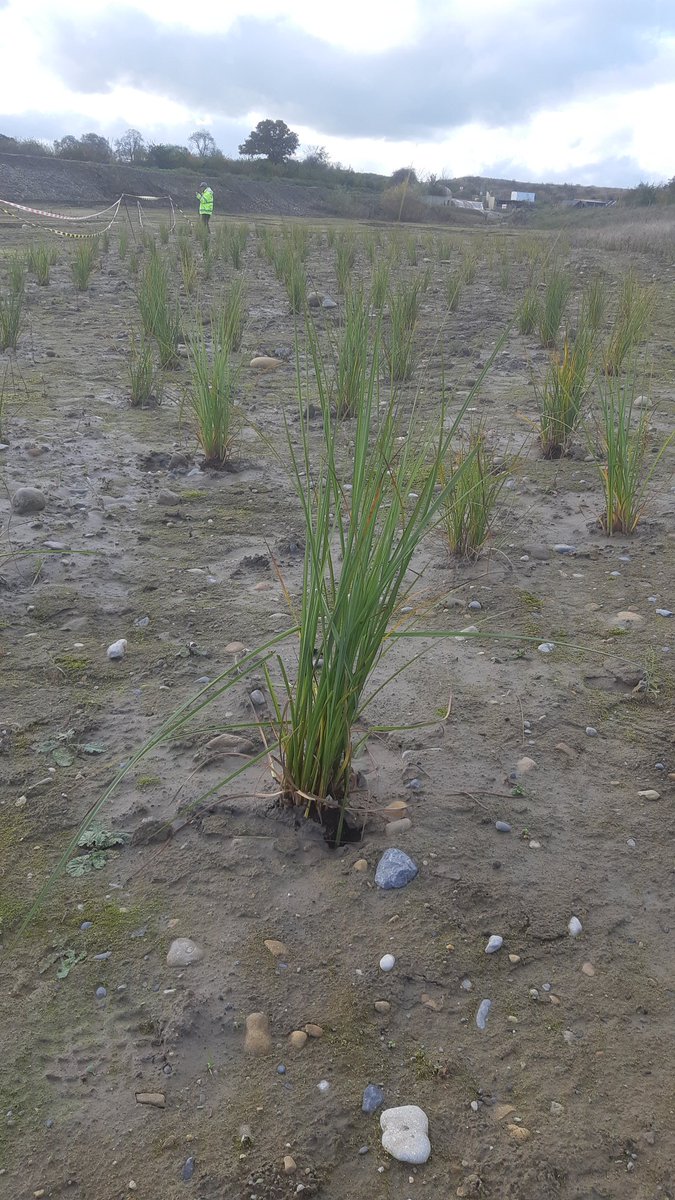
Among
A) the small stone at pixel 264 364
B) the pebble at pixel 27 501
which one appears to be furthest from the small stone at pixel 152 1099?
the small stone at pixel 264 364

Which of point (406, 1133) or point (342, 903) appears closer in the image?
point (406, 1133)

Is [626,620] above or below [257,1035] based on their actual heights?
above

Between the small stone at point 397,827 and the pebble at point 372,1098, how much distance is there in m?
0.52

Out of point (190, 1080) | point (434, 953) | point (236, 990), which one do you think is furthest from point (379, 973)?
point (190, 1080)

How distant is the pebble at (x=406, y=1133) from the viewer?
1190 mm

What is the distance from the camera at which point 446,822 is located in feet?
5.82

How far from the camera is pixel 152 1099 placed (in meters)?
1.25

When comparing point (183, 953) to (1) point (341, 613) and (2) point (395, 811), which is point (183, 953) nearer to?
(2) point (395, 811)

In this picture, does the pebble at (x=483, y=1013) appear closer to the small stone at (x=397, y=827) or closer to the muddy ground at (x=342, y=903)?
the muddy ground at (x=342, y=903)

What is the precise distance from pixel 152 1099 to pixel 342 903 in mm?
469

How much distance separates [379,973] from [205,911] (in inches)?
13.4

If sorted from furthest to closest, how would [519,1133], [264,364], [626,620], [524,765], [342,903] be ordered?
[264,364], [626,620], [524,765], [342,903], [519,1133]

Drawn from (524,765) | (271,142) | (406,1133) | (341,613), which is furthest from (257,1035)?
(271,142)

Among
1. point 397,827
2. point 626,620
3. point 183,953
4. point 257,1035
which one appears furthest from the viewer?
point 626,620
